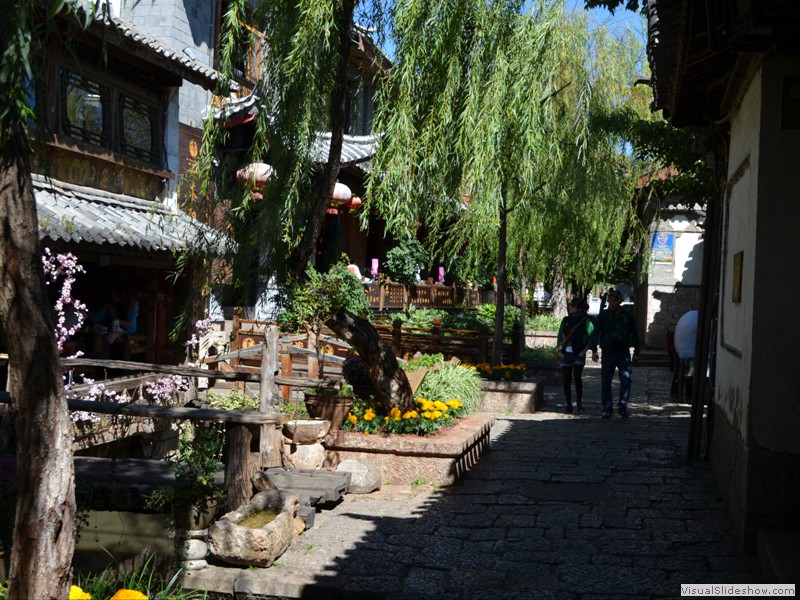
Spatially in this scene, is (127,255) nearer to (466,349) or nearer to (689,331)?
(466,349)

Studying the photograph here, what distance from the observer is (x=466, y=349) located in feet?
51.1

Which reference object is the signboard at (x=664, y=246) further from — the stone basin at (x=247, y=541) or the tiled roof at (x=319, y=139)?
the stone basin at (x=247, y=541)

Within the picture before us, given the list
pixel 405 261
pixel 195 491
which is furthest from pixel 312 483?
pixel 405 261

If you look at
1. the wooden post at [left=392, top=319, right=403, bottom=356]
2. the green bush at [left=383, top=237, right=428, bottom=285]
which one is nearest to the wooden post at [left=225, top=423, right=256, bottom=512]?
the wooden post at [left=392, top=319, right=403, bottom=356]

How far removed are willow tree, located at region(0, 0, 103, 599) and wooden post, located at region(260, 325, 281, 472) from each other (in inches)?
149

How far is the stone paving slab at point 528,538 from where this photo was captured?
5605mm

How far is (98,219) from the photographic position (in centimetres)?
1176

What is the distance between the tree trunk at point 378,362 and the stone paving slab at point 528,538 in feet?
3.16

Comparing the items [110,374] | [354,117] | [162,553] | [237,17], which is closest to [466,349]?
[110,374]

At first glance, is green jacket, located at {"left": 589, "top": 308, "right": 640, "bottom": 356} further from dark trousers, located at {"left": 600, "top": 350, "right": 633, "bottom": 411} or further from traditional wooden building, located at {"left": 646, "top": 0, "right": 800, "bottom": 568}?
traditional wooden building, located at {"left": 646, "top": 0, "right": 800, "bottom": 568}

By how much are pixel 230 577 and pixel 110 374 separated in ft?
26.5

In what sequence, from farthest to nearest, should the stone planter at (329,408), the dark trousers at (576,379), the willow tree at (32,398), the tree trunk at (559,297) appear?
the tree trunk at (559,297)
the dark trousers at (576,379)
the stone planter at (329,408)
the willow tree at (32,398)

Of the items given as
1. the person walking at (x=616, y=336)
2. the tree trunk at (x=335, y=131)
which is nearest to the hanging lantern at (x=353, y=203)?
the person walking at (x=616, y=336)

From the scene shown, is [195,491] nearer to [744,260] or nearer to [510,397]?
[744,260]
